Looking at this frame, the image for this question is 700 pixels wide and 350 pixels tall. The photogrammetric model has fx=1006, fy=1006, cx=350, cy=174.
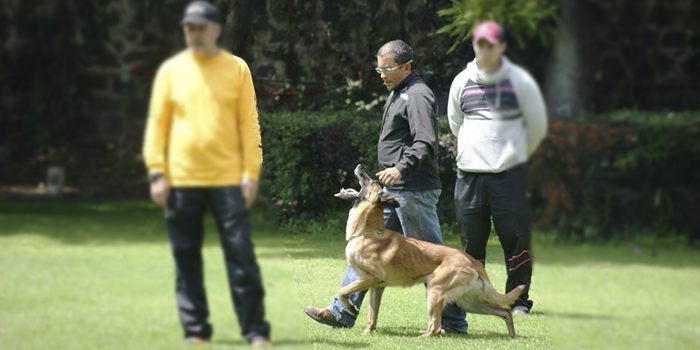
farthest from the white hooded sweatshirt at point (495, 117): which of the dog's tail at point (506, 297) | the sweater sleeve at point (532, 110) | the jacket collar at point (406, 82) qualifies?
the dog's tail at point (506, 297)

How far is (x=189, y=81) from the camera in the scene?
6.98 ft

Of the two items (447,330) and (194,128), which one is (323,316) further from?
(194,128)

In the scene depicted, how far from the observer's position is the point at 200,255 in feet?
7.42

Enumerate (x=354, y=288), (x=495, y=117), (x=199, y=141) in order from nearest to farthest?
(x=199, y=141) < (x=495, y=117) < (x=354, y=288)

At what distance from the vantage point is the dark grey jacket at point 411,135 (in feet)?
9.39

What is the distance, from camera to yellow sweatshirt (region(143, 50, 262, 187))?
212 cm

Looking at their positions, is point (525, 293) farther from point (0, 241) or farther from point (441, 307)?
point (0, 241)

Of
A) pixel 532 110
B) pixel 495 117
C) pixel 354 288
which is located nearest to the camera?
pixel 532 110

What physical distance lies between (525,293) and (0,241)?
12.7 m

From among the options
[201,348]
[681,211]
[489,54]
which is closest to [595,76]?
[489,54]

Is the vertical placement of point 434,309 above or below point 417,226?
below

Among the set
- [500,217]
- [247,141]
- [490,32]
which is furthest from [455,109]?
[247,141]

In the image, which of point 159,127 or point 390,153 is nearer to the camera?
point 159,127

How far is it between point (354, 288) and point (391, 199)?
30 centimetres
